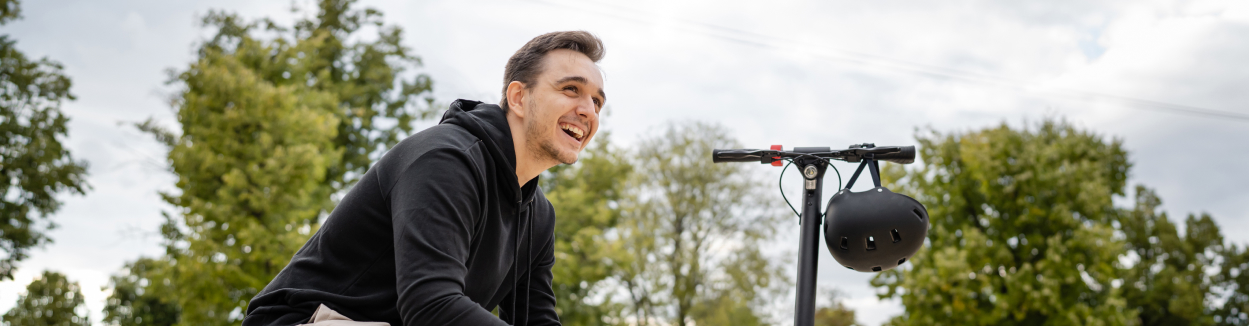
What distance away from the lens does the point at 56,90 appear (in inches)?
724

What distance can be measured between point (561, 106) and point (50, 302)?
72.2 ft

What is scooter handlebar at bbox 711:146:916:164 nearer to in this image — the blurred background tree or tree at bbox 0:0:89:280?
the blurred background tree

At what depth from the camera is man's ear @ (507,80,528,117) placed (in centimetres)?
273

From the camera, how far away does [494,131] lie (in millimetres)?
2553

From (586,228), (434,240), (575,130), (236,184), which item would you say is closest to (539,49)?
(575,130)

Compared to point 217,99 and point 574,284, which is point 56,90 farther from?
point 574,284

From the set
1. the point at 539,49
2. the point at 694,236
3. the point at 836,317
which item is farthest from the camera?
the point at 836,317

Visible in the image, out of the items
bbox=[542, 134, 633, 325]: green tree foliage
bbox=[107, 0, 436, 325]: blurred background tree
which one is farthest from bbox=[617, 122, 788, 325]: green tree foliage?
bbox=[107, 0, 436, 325]: blurred background tree

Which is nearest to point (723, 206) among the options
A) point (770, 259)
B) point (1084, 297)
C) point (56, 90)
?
point (770, 259)

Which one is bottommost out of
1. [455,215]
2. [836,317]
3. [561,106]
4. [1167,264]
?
[836,317]

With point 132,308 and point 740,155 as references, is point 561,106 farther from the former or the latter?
point 132,308

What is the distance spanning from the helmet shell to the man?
920 millimetres

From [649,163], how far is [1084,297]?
1320cm

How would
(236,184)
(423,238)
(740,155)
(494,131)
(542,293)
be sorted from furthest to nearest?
(236,184), (542,293), (740,155), (494,131), (423,238)
